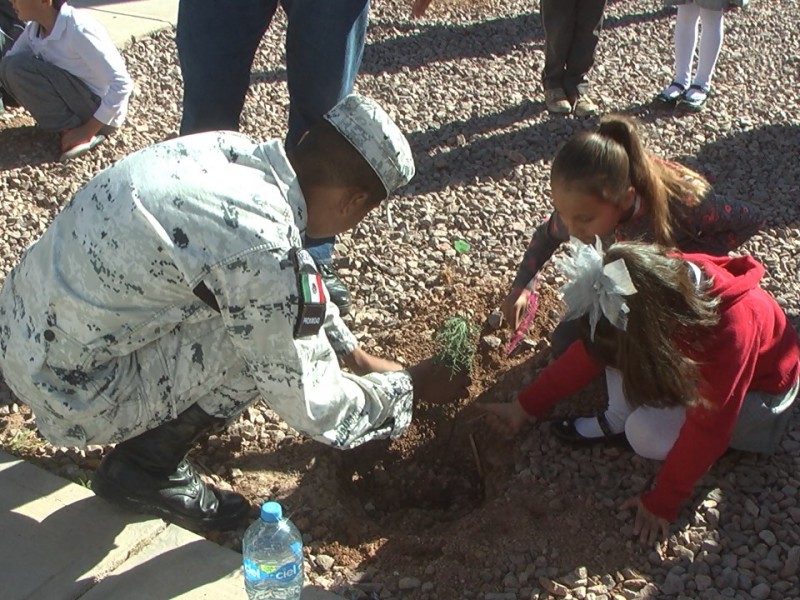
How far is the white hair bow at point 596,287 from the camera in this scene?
2.20 meters

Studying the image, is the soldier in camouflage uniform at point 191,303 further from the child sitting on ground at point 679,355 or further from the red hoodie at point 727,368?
the red hoodie at point 727,368

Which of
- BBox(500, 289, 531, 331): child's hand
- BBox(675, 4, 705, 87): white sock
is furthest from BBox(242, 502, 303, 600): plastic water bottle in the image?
BBox(675, 4, 705, 87): white sock

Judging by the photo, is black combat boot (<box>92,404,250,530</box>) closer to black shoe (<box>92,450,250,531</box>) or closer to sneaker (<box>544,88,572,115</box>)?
black shoe (<box>92,450,250,531</box>)

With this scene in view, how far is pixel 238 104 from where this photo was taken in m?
3.58

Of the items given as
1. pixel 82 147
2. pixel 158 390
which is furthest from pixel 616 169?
pixel 82 147

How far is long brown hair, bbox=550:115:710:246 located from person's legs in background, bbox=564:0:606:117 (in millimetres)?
2510

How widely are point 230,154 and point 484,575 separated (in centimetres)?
134

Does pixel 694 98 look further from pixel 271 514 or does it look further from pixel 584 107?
pixel 271 514

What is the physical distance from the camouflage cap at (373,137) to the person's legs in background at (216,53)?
1230 mm

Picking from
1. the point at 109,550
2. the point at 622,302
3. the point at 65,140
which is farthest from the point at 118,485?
the point at 65,140

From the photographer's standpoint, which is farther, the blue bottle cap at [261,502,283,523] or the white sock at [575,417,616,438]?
the white sock at [575,417,616,438]

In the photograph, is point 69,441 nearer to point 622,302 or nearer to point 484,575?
point 484,575

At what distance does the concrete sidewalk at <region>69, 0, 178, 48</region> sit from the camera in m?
6.23

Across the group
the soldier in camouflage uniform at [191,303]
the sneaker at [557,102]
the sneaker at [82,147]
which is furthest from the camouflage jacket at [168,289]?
the sneaker at [557,102]
